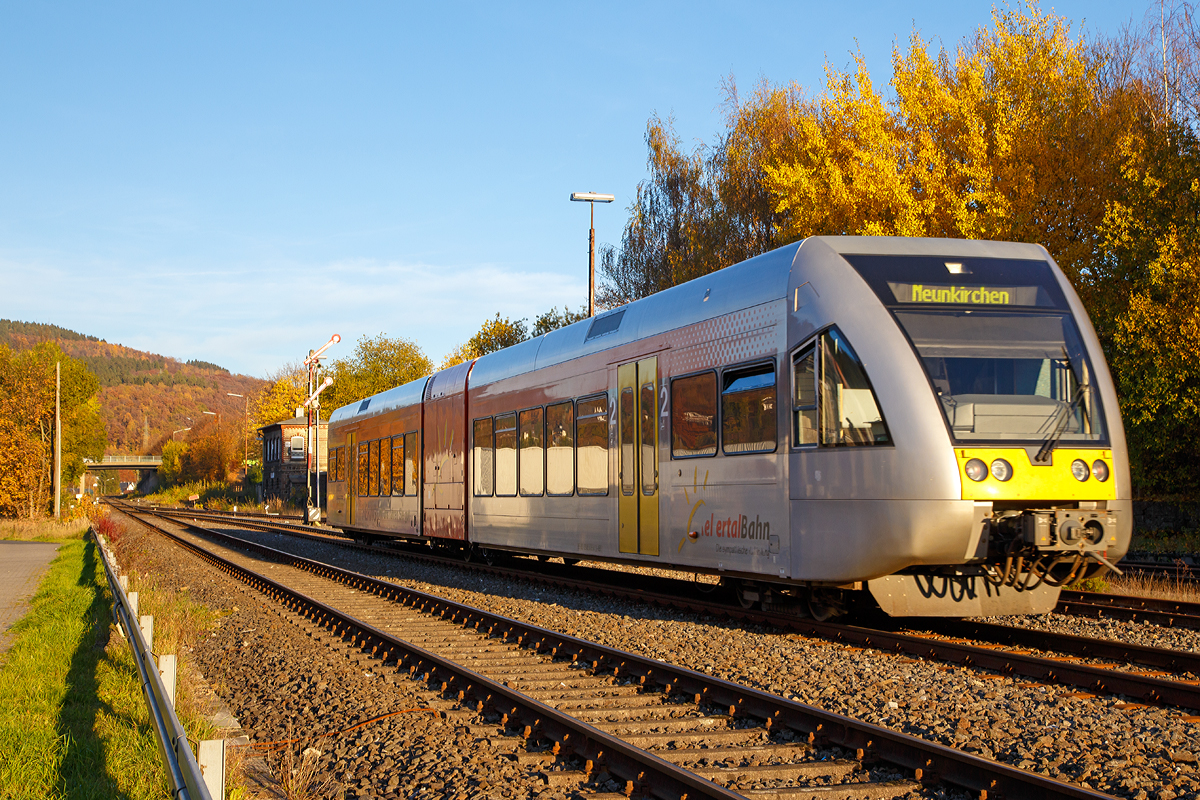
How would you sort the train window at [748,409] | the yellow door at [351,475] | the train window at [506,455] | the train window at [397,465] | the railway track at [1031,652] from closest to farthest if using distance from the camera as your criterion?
1. the railway track at [1031,652]
2. the train window at [748,409]
3. the train window at [506,455]
4. the train window at [397,465]
5. the yellow door at [351,475]

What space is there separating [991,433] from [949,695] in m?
2.43

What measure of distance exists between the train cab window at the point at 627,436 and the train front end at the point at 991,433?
3808mm

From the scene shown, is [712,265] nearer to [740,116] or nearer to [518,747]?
[740,116]

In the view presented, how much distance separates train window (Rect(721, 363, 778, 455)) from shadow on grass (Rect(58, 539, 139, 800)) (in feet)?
18.6

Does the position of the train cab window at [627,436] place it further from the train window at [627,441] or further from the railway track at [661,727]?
the railway track at [661,727]

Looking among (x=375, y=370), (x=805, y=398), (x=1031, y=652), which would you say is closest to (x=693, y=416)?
(x=805, y=398)

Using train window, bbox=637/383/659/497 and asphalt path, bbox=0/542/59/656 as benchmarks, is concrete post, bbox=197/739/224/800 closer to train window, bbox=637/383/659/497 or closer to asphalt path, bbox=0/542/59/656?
asphalt path, bbox=0/542/59/656

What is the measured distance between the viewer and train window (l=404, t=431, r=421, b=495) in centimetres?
2008

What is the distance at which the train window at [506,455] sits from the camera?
618 inches

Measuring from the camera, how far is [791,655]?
8.48 meters

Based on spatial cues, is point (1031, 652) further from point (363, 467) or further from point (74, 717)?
point (363, 467)

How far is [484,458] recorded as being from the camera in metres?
16.8

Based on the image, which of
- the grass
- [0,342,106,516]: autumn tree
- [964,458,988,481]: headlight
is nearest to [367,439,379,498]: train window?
the grass

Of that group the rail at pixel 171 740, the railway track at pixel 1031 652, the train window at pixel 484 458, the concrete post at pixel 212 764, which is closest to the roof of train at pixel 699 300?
the train window at pixel 484 458
